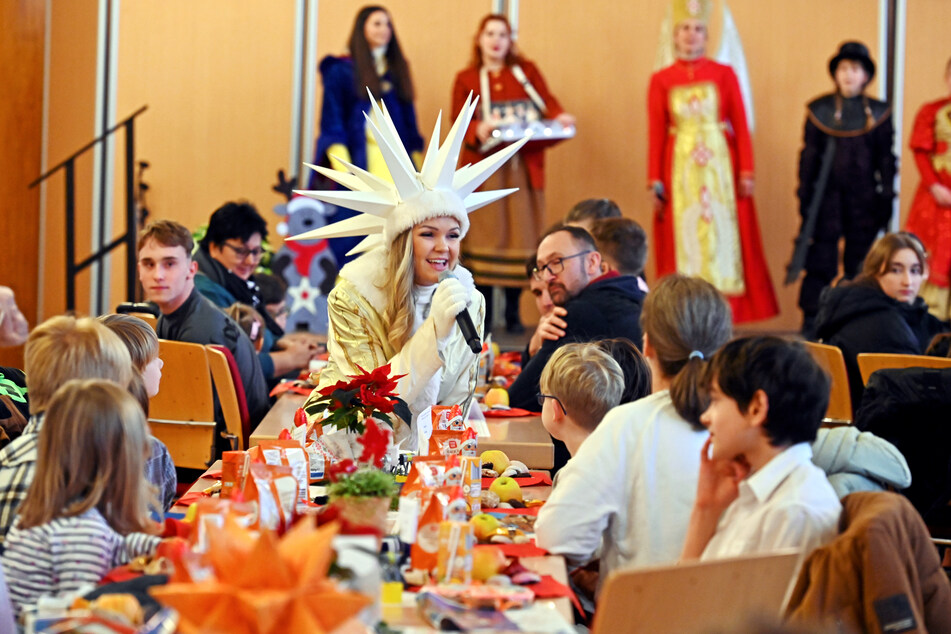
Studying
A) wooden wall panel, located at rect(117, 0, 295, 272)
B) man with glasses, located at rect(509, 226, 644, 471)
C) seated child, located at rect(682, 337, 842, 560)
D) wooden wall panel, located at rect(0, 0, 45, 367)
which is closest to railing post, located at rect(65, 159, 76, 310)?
wooden wall panel, located at rect(0, 0, 45, 367)

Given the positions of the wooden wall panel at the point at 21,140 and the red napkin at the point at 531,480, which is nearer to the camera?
the red napkin at the point at 531,480

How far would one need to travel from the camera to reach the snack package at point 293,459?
2.33 metres

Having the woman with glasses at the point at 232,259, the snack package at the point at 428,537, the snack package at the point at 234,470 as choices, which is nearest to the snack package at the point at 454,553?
the snack package at the point at 428,537

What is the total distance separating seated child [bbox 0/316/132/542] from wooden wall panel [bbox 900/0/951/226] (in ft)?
23.7

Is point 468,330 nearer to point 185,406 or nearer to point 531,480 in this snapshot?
point 531,480

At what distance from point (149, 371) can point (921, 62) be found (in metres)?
7.07

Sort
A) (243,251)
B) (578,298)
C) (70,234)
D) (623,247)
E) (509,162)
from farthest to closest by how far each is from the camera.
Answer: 1. (509,162)
2. (70,234)
3. (243,251)
4. (623,247)
5. (578,298)

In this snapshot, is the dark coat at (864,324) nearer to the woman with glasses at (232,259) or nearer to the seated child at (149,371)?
the woman with glasses at (232,259)

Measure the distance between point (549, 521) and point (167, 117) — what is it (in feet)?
22.8

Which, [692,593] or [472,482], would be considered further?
[472,482]

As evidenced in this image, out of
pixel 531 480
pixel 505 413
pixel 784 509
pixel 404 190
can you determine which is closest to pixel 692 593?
pixel 784 509

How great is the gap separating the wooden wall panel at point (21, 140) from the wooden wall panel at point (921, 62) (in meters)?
6.11

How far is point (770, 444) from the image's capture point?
1.94 meters

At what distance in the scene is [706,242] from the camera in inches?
290
